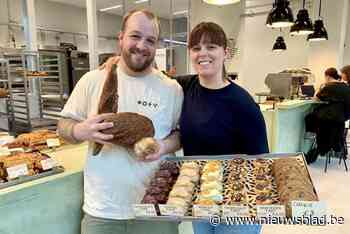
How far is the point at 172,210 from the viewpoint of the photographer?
94 centimetres

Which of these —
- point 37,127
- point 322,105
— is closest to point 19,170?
point 37,127

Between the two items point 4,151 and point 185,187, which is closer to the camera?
point 185,187

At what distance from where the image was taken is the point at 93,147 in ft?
3.72

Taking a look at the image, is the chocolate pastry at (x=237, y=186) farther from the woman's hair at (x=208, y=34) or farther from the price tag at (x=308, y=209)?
the woman's hair at (x=208, y=34)

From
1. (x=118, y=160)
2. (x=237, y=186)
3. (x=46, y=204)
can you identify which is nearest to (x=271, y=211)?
(x=237, y=186)

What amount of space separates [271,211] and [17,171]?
961 millimetres

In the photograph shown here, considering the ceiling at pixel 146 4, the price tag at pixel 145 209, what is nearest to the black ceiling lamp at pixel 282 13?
the price tag at pixel 145 209

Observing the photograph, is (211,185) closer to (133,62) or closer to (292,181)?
(292,181)

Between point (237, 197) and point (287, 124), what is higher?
point (237, 197)

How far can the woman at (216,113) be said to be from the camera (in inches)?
49.5

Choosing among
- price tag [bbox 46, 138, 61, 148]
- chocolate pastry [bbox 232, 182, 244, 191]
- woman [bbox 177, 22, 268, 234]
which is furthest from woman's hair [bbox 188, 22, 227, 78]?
price tag [bbox 46, 138, 61, 148]

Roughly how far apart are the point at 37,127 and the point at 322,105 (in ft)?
13.5

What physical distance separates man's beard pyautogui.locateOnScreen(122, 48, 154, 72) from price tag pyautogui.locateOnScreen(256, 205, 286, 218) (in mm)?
665

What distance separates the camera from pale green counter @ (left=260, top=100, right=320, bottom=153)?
3.74 meters
